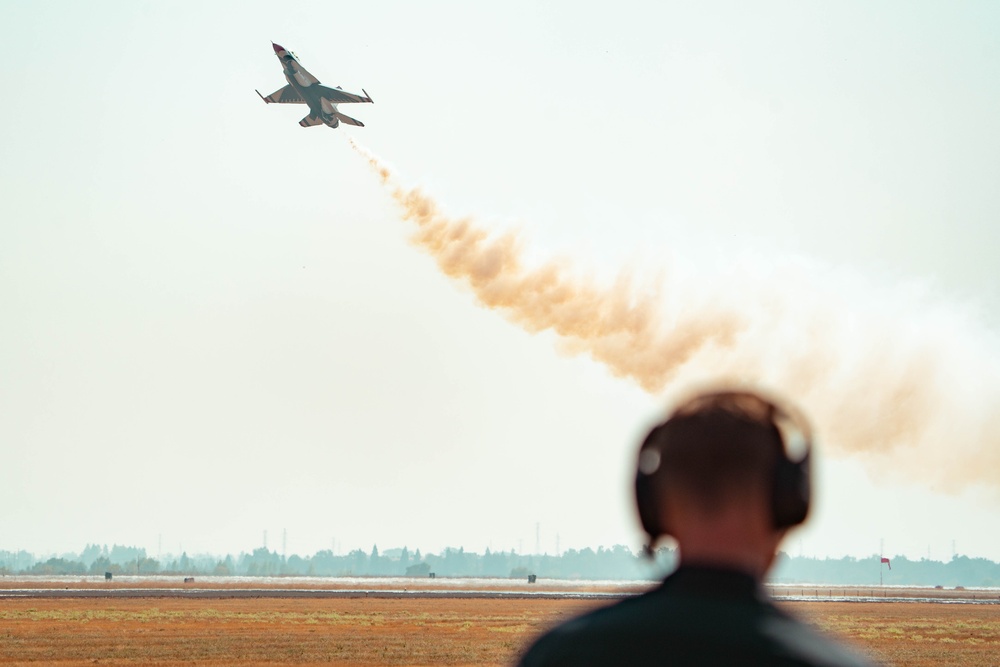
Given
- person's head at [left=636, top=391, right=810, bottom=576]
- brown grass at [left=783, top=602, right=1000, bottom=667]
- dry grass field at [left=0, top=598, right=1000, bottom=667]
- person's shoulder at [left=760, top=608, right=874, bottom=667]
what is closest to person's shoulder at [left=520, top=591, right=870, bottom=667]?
person's shoulder at [left=760, top=608, right=874, bottom=667]

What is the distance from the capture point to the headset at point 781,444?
10.9 feet

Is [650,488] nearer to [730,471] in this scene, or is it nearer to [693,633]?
[730,471]

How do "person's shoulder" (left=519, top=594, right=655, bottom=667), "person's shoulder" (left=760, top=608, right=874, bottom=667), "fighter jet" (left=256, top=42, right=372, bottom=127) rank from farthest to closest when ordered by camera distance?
"fighter jet" (left=256, top=42, right=372, bottom=127) < "person's shoulder" (left=519, top=594, right=655, bottom=667) < "person's shoulder" (left=760, top=608, right=874, bottom=667)

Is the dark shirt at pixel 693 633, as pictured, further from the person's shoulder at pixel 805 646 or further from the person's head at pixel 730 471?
the person's head at pixel 730 471

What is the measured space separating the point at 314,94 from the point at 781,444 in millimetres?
71798

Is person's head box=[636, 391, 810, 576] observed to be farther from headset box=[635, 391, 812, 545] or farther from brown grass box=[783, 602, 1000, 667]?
brown grass box=[783, 602, 1000, 667]

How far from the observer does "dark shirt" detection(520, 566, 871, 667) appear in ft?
9.65

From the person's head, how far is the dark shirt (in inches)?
5.5

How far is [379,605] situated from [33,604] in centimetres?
2311

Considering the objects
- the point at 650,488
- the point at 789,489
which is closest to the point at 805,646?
the point at 789,489

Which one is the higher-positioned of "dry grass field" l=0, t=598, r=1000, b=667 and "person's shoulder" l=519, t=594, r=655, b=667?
"person's shoulder" l=519, t=594, r=655, b=667

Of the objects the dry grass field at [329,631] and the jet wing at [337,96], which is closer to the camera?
the dry grass field at [329,631]

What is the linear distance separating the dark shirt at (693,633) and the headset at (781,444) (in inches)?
9.4

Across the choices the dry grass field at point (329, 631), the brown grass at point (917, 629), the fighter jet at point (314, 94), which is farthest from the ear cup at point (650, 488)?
the fighter jet at point (314, 94)
